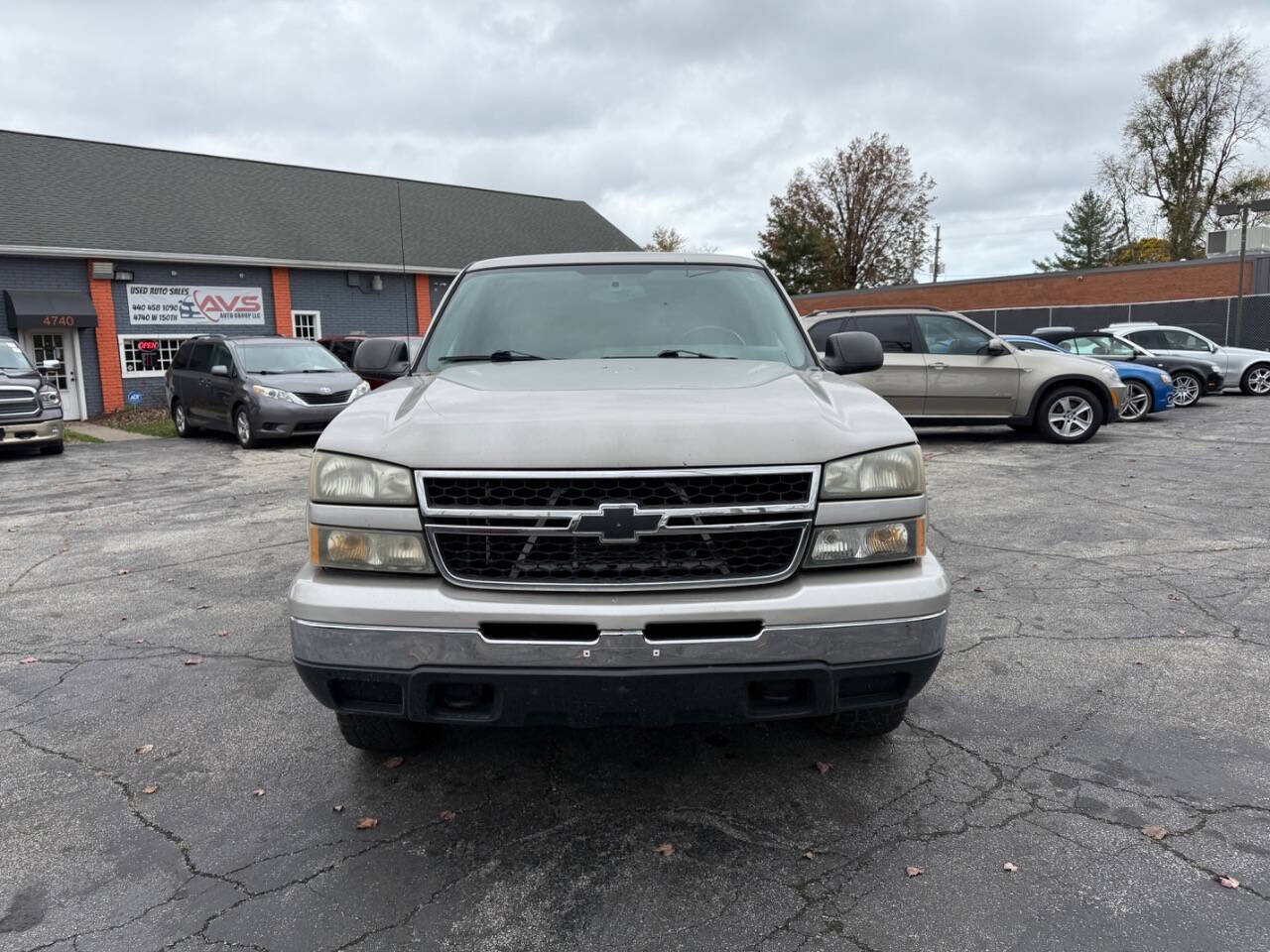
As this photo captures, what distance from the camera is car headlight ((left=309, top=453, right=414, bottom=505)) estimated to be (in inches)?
99.5

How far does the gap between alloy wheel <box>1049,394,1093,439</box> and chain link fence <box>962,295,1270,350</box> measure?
16103 millimetres

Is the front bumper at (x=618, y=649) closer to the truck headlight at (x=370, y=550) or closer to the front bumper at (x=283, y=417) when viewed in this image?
the truck headlight at (x=370, y=550)

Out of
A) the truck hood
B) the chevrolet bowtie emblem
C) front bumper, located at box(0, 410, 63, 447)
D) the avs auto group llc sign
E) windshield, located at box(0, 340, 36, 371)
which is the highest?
the avs auto group llc sign

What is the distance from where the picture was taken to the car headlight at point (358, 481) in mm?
2527

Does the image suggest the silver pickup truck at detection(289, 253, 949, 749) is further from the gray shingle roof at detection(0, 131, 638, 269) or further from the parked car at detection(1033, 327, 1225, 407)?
the gray shingle roof at detection(0, 131, 638, 269)

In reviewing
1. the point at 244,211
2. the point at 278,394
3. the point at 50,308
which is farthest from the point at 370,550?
the point at 244,211

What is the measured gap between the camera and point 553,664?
2383mm

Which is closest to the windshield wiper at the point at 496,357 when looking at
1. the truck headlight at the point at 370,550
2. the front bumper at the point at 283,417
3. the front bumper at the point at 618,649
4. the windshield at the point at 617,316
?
the windshield at the point at 617,316

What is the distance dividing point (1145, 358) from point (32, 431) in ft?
61.2

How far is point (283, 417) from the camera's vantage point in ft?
42.8

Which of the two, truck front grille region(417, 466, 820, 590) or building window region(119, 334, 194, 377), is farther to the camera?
building window region(119, 334, 194, 377)

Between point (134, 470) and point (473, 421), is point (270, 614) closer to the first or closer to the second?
point (473, 421)

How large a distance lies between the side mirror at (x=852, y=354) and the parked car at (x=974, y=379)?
7633 millimetres

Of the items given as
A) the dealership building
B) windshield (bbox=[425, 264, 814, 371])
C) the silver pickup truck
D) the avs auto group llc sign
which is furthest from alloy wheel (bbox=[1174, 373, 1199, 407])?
the avs auto group llc sign
